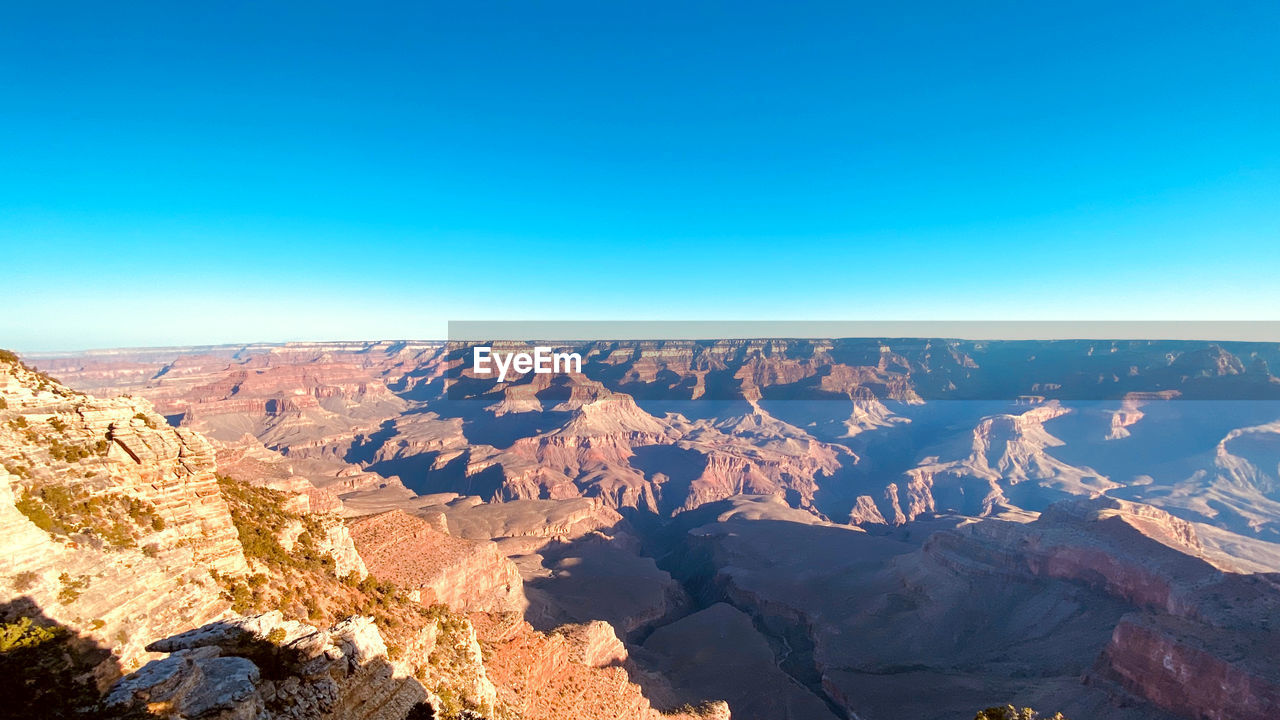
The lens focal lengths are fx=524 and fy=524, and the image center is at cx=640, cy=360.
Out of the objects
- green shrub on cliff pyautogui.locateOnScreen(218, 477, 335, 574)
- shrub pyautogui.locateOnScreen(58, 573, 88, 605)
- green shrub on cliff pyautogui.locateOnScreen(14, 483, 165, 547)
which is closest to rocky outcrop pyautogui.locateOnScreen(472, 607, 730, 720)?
green shrub on cliff pyautogui.locateOnScreen(218, 477, 335, 574)

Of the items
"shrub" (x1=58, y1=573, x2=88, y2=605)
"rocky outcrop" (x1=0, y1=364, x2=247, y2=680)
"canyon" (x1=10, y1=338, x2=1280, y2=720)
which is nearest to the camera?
"shrub" (x1=58, y1=573, x2=88, y2=605)

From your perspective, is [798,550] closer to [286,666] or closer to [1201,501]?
[286,666]

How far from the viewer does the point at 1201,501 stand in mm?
113250

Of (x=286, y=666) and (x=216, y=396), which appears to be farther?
(x=216, y=396)

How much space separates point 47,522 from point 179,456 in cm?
370

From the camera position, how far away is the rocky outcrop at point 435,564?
40062mm

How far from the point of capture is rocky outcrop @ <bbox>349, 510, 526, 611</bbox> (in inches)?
1577

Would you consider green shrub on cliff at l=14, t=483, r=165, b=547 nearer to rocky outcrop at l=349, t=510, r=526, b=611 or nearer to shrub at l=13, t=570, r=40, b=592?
shrub at l=13, t=570, r=40, b=592

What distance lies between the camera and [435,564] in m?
45.9

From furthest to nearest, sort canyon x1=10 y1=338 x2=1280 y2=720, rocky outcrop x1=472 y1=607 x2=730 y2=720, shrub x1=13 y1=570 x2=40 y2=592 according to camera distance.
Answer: rocky outcrop x1=472 y1=607 x2=730 y2=720 < canyon x1=10 y1=338 x2=1280 y2=720 < shrub x1=13 y1=570 x2=40 y2=592

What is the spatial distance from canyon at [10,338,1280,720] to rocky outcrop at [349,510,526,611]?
1.07 ft

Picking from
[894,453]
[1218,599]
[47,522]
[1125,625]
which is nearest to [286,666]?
[47,522]

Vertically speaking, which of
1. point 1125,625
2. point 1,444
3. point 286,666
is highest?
point 1,444

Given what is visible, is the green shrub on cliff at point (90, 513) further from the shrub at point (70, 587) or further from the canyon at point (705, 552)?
the shrub at point (70, 587)
